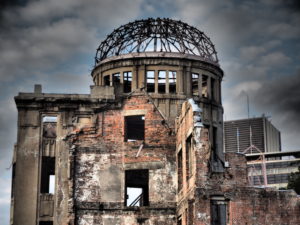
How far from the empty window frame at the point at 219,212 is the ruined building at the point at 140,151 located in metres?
0.04

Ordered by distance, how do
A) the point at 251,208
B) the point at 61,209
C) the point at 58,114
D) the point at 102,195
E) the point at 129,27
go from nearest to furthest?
the point at 251,208
the point at 102,195
the point at 61,209
the point at 58,114
the point at 129,27

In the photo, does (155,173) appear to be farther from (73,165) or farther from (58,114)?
(58,114)

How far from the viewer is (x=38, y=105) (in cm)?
3478

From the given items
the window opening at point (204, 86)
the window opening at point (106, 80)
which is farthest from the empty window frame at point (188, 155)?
the window opening at point (106, 80)

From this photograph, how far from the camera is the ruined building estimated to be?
21859mm

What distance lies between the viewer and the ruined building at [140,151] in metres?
21.9

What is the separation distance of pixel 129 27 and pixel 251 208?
18.7 metres

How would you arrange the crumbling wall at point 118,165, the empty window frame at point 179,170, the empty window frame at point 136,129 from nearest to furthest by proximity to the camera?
1. the empty window frame at point 179,170
2. the crumbling wall at point 118,165
3. the empty window frame at point 136,129

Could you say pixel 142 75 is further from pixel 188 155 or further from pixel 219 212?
pixel 219 212

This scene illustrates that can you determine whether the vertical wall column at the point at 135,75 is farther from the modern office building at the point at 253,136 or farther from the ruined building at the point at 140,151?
the modern office building at the point at 253,136

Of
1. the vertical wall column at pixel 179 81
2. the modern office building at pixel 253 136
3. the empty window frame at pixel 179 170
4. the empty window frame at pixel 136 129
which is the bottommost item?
the empty window frame at pixel 179 170

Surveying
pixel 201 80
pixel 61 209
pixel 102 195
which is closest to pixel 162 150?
pixel 102 195

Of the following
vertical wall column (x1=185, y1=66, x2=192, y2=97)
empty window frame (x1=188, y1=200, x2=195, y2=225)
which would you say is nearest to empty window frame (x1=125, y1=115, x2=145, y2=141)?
vertical wall column (x1=185, y1=66, x2=192, y2=97)

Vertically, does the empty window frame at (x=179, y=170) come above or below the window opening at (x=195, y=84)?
below
